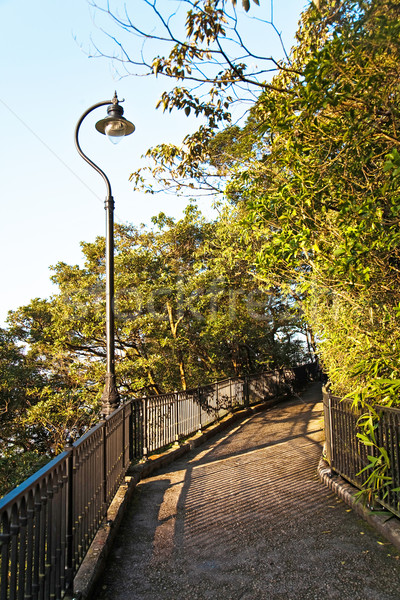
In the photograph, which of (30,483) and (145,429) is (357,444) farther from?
(30,483)

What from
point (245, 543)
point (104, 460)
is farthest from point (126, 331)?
point (245, 543)

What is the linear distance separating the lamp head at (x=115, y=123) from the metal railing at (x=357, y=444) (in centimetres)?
519

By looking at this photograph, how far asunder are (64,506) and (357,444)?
13.0 feet

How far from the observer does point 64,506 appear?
10.2 feet

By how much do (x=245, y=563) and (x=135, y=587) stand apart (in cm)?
106

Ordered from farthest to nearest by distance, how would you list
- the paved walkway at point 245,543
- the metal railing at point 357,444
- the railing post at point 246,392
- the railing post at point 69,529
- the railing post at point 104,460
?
1. the railing post at point 246,392
2. the railing post at point 104,460
3. the metal railing at point 357,444
4. the paved walkway at point 245,543
5. the railing post at point 69,529

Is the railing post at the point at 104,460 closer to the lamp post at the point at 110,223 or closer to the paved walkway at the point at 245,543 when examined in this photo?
the paved walkway at the point at 245,543

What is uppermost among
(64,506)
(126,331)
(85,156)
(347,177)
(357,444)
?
(85,156)

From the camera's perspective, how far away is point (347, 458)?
6000 millimetres

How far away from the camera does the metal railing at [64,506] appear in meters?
2.21

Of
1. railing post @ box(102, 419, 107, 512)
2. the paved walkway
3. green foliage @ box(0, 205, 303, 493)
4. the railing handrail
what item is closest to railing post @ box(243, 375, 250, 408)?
green foliage @ box(0, 205, 303, 493)

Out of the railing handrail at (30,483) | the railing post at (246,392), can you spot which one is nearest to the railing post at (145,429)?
the railing handrail at (30,483)

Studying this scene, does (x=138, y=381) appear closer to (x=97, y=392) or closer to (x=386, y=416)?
(x=97, y=392)

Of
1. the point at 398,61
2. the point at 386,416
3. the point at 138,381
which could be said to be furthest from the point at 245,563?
the point at 138,381
